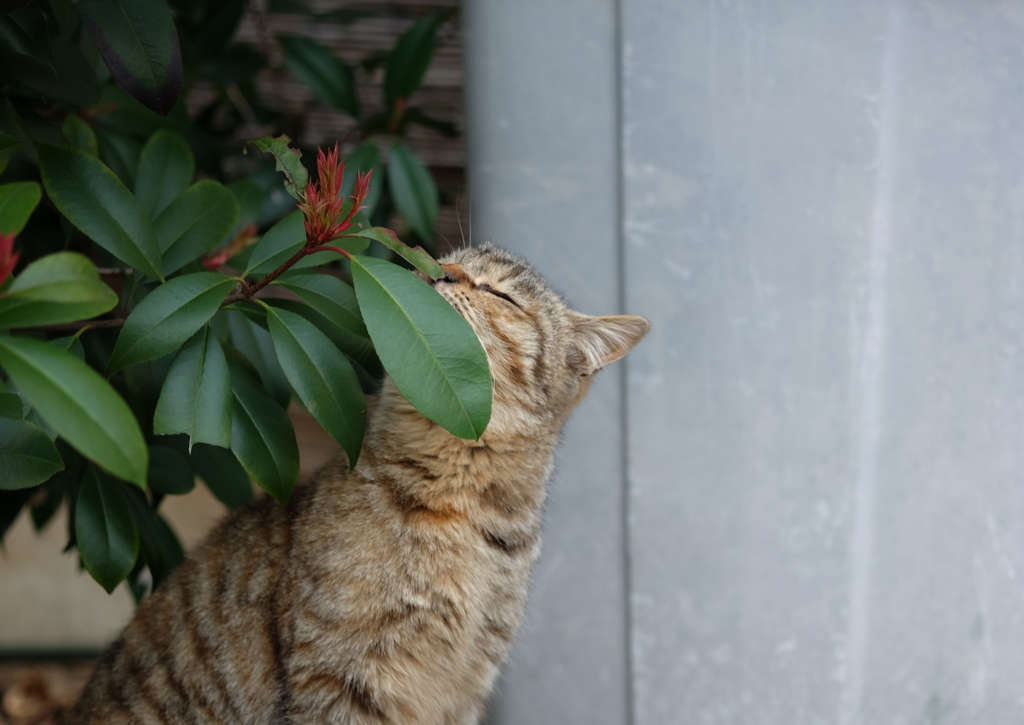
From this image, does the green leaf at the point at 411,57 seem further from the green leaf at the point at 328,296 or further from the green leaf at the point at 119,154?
the green leaf at the point at 328,296

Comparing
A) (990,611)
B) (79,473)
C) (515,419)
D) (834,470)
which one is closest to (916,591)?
(990,611)

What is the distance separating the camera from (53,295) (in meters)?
0.85

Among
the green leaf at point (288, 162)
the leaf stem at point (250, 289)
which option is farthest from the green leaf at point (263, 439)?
the green leaf at point (288, 162)

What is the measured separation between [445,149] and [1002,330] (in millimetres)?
1831

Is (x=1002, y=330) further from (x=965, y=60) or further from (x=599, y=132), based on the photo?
(x=599, y=132)

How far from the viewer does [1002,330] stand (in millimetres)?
1778

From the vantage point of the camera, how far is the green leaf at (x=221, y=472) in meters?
1.71

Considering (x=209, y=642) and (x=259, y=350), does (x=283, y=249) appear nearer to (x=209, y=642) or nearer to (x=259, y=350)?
(x=259, y=350)

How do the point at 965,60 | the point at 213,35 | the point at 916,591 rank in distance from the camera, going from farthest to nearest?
the point at 213,35
the point at 916,591
the point at 965,60

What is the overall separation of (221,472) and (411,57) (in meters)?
1.24

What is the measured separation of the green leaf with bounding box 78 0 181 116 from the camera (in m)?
1.21

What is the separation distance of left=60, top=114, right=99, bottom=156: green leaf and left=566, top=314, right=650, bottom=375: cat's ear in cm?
102

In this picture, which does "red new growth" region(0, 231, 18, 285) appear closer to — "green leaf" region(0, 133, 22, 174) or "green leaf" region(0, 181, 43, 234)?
"green leaf" region(0, 181, 43, 234)

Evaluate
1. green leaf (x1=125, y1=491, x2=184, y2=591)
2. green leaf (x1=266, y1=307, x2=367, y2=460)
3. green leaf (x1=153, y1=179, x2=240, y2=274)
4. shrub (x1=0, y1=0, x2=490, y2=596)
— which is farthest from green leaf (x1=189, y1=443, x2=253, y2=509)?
green leaf (x1=266, y1=307, x2=367, y2=460)
